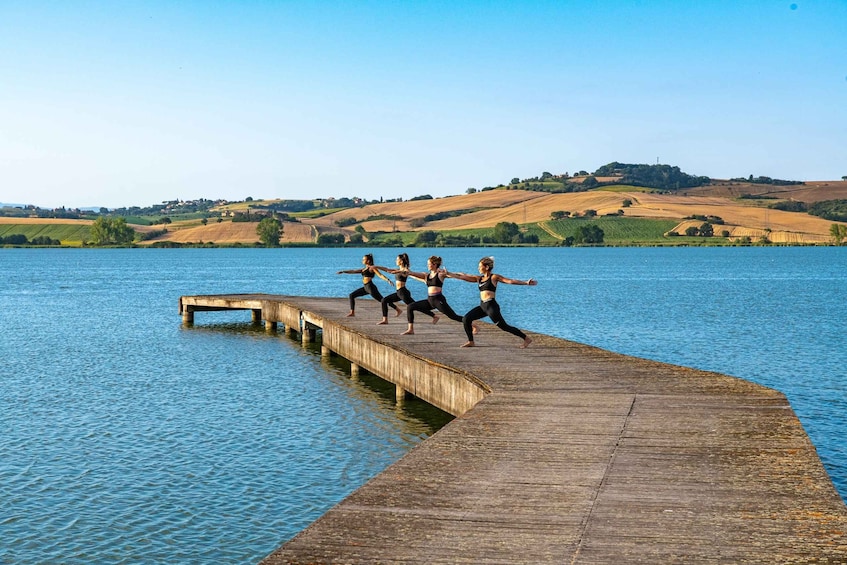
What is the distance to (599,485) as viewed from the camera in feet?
32.1

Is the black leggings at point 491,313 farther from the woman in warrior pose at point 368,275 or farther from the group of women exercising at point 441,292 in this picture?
the woman in warrior pose at point 368,275

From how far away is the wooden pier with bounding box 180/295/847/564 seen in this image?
26.0ft

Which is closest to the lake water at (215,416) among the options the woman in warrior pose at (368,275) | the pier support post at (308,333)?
the pier support post at (308,333)

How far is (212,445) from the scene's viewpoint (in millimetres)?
17656

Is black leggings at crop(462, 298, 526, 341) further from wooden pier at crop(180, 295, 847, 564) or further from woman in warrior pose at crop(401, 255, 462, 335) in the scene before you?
wooden pier at crop(180, 295, 847, 564)

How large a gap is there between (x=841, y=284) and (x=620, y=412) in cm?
8226

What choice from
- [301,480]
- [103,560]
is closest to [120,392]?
[301,480]

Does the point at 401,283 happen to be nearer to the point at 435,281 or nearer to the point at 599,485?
the point at 435,281

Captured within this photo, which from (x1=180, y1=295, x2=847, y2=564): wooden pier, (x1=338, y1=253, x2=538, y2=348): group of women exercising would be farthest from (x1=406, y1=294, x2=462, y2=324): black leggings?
(x1=180, y1=295, x2=847, y2=564): wooden pier

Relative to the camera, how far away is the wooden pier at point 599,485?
791cm

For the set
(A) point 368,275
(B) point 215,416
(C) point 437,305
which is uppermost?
(A) point 368,275

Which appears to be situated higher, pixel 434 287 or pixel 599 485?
pixel 434 287

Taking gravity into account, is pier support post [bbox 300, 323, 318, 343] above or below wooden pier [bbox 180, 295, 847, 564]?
below

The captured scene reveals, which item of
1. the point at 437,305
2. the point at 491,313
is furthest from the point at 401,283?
the point at 491,313
